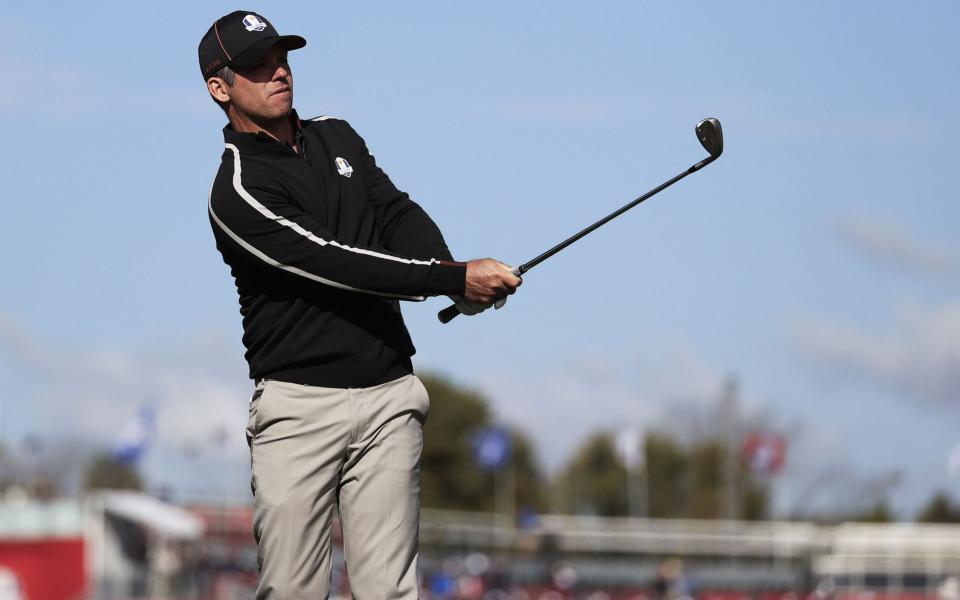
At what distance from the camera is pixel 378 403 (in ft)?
19.7

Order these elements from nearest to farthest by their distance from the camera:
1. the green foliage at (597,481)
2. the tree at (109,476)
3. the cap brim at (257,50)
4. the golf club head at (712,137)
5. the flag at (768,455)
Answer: the cap brim at (257,50), the golf club head at (712,137), the flag at (768,455), the green foliage at (597,481), the tree at (109,476)

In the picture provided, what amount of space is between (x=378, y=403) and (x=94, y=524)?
40.0 meters

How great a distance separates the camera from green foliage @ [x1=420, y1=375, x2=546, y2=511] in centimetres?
10156

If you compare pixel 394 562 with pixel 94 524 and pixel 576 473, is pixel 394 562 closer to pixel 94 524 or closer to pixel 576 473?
pixel 94 524

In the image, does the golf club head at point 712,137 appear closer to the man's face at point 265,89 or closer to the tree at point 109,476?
the man's face at point 265,89

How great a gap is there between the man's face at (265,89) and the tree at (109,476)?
105m

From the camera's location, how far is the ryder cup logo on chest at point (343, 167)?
624cm

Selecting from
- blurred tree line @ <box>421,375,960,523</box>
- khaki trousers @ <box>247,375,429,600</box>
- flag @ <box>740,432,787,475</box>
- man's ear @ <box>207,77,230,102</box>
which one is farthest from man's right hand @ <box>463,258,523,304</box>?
blurred tree line @ <box>421,375,960,523</box>

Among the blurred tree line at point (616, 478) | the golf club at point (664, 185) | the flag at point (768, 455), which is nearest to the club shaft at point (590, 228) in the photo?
the golf club at point (664, 185)

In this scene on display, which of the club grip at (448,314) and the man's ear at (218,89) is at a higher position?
the man's ear at (218,89)

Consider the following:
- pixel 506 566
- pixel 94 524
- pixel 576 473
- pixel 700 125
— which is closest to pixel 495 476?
pixel 576 473

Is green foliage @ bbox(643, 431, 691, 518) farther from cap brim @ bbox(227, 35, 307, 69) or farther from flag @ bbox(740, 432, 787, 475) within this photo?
cap brim @ bbox(227, 35, 307, 69)

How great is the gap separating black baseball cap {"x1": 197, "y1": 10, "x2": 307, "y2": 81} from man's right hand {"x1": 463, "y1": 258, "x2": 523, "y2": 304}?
1.10 metres

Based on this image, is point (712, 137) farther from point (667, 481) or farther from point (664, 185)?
point (667, 481)
